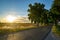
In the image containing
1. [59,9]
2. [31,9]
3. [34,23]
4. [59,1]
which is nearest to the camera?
[59,1]

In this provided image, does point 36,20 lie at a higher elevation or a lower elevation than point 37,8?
lower

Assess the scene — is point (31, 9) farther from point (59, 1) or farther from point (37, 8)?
point (59, 1)

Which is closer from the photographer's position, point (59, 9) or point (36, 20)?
point (59, 9)

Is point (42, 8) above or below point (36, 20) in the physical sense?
above

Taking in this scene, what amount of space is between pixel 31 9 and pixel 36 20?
8.77 meters

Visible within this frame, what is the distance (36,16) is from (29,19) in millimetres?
6625

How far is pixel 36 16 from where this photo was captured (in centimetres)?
11931

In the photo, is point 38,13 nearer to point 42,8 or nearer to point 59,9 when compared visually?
point 42,8

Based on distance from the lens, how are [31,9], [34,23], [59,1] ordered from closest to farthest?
[59,1]
[31,9]
[34,23]

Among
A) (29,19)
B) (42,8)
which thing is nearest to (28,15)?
(29,19)

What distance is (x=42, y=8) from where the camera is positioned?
120 meters

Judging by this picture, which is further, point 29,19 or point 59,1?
point 29,19

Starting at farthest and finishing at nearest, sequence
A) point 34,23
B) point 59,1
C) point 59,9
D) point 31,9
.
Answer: point 34,23 < point 31,9 < point 59,9 < point 59,1

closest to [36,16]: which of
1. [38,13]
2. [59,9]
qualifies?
[38,13]
